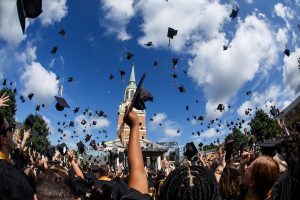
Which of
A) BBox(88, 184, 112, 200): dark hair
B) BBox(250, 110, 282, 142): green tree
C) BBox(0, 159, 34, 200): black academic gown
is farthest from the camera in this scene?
BBox(250, 110, 282, 142): green tree

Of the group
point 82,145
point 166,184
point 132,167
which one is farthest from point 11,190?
point 82,145

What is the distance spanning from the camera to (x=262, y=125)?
59.7 metres

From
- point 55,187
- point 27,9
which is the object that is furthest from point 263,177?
point 27,9

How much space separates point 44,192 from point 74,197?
18 cm

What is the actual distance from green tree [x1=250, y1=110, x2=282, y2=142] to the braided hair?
193ft

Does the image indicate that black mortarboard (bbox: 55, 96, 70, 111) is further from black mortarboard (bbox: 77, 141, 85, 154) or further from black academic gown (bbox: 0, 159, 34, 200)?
black academic gown (bbox: 0, 159, 34, 200)

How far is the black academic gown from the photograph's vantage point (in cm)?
258

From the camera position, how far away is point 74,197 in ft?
7.27

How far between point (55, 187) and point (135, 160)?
50cm

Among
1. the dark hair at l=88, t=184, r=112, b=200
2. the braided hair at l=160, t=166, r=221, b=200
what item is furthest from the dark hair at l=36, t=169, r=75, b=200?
the dark hair at l=88, t=184, r=112, b=200

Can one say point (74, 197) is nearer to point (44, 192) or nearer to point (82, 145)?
point (44, 192)

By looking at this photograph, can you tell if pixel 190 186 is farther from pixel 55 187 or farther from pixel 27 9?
pixel 27 9

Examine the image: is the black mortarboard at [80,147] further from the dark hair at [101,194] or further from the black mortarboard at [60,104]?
the dark hair at [101,194]

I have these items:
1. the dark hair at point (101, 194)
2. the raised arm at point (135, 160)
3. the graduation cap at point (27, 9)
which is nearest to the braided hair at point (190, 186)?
the raised arm at point (135, 160)
